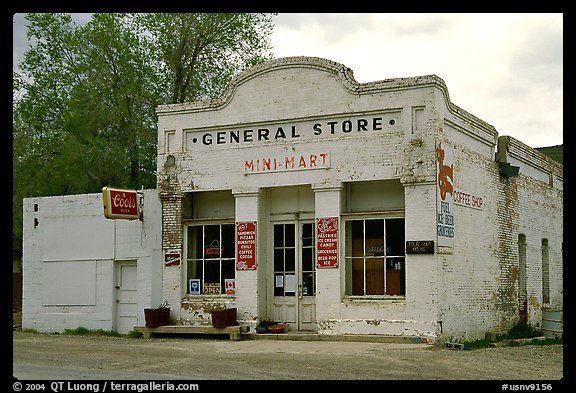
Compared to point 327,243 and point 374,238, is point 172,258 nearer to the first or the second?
point 327,243

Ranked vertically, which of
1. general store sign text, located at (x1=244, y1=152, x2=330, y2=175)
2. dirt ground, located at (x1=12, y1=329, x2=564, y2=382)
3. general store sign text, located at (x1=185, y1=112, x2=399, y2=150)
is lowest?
dirt ground, located at (x1=12, y1=329, x2=564, y2=382)

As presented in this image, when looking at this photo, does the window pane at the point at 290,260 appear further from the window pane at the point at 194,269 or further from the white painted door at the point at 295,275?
the window pane at the point at 194,269

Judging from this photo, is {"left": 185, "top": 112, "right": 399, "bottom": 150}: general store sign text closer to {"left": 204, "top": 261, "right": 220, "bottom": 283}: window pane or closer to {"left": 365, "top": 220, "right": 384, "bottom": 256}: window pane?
{"left": 365, "top": 220, "right": 384, "bottom": 256}: window pane

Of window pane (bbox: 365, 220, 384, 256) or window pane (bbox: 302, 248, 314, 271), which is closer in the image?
window pane (bbox: 365, 220, 384, 256)

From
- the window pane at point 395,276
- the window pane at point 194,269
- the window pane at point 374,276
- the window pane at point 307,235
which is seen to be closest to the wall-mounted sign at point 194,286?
the window pane at point 194,269

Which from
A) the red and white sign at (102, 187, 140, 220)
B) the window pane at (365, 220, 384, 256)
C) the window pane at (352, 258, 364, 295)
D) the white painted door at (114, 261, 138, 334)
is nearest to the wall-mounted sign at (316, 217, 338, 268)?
the window pane at (352, 258, 364, 295)

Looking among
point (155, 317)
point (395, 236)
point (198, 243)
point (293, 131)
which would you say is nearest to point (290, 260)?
point (198, 243)

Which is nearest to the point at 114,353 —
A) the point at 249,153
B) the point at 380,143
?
the point at 249,153

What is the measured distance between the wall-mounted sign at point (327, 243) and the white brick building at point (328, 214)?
0.03 meters

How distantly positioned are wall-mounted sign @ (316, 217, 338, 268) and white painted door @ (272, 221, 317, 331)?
59 centimetres

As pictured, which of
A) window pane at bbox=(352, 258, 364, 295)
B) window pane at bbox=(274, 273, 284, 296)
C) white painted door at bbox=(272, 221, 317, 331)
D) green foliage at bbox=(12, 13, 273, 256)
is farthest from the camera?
green foliage at bbox=(12, 13, 273, 256)

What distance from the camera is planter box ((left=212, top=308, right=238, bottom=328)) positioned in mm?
19484

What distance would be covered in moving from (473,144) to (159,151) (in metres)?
8.03
